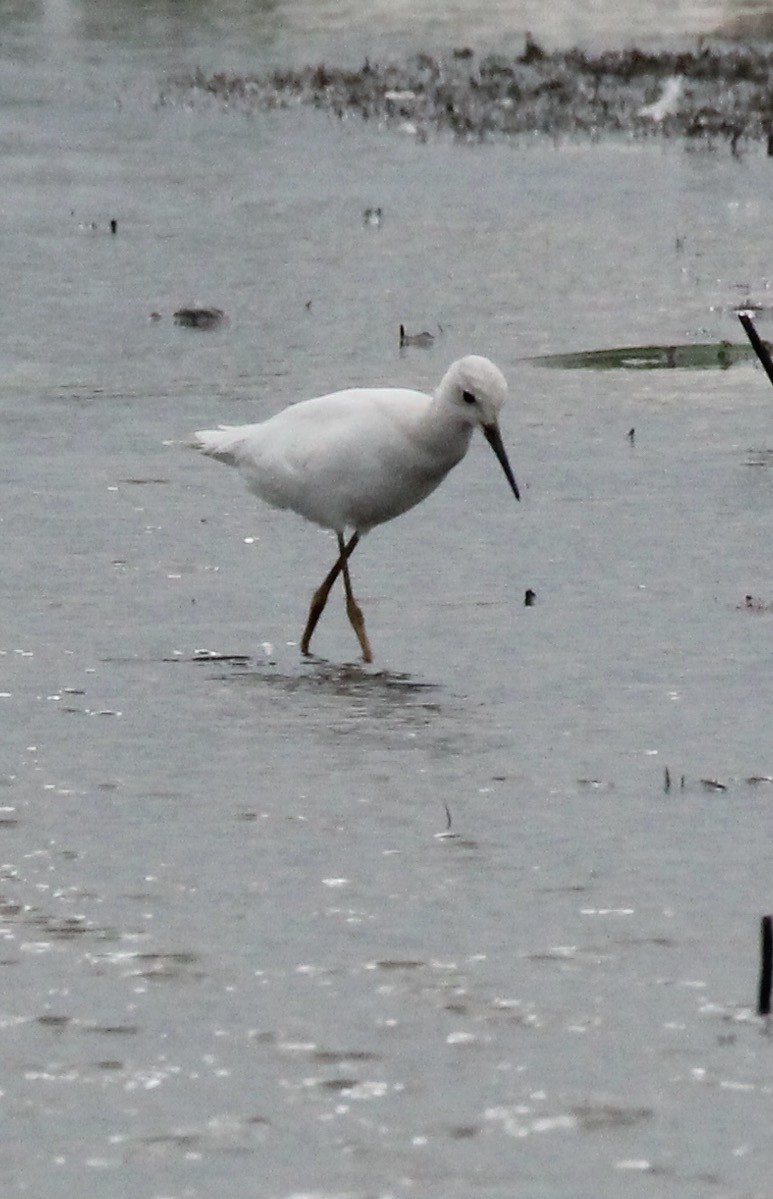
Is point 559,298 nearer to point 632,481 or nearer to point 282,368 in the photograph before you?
point 282,368

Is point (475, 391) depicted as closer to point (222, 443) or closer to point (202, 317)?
point (222, 443)

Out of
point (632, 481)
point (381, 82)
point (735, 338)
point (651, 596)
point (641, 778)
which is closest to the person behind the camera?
point (641, 778)

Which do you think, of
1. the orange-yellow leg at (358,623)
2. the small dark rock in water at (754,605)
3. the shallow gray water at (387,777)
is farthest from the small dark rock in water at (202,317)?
the orange-yellow leg at (358,623)

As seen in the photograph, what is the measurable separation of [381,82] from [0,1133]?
93.4 ft

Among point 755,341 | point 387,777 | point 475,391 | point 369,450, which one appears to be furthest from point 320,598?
point 755,341

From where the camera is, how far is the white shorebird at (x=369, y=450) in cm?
901

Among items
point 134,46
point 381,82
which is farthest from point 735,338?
point 134,46

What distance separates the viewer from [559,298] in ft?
56.4

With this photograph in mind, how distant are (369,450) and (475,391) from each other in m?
0.44

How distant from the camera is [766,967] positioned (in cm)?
554

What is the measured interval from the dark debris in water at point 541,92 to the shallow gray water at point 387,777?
1102cm

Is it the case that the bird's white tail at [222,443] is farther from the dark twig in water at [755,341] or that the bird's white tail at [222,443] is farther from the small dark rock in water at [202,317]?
the small dark rock in water at [202,317]

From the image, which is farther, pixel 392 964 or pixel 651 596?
pixel 651 596

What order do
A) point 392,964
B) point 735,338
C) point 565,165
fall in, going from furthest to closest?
1. point 565,165
2. point 735,338
3. point 392,964
